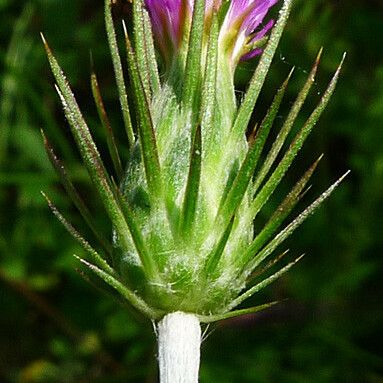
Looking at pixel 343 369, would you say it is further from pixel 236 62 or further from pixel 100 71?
pixel 236 62

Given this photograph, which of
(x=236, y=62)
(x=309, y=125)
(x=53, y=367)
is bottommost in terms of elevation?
(x=53, y=367)

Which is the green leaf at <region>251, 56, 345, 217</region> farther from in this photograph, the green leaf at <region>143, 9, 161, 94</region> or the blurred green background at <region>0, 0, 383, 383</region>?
the blurred green background at <region>0, 0, 383, 383</region>

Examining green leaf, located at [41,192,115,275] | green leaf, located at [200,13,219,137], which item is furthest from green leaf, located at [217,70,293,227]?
green leaf, located at [41,192,115,275]

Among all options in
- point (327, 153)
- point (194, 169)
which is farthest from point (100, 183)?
point (327, 153)

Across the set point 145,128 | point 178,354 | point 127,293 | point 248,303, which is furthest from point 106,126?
point 248,303

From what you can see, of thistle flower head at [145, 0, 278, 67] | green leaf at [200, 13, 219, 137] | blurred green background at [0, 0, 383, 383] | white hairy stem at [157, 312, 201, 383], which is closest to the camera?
white hairy stem at [157, 312, 201, 383]

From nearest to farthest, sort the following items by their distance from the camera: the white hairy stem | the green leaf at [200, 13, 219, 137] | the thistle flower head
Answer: the white hairy stem, the green leaf at [200, 13, 219, 137], the thistle flower head

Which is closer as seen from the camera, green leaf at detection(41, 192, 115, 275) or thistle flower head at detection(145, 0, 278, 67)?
green leaf at detection(41, 192, 115, 275)
